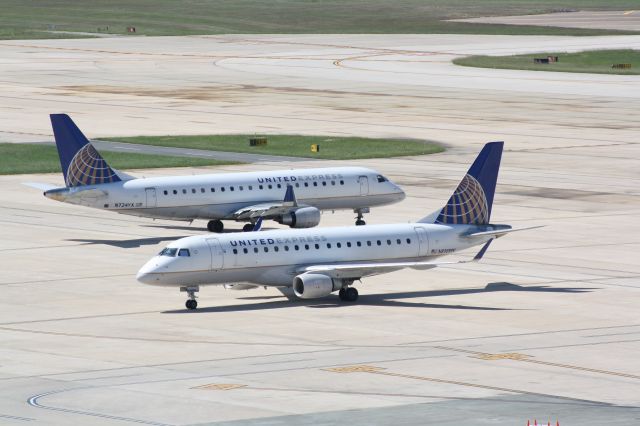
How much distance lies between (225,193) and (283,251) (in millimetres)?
20656

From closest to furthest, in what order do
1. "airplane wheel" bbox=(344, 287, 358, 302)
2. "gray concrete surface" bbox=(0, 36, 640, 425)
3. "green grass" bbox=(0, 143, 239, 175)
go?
"gray concrete surface" bbox=(0, 36, 640, 425)
"airplane wheel" bbox=(344, 287, 358, 302)
"green grass" bbox=(0, 143, 239, 175)

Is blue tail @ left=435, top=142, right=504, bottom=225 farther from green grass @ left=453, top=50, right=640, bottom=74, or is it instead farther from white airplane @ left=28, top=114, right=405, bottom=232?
green grass @ left=453, top=50, right=640, bottom=74

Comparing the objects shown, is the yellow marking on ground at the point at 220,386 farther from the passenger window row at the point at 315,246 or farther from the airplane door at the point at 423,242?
the airplane door at the point at 423,242

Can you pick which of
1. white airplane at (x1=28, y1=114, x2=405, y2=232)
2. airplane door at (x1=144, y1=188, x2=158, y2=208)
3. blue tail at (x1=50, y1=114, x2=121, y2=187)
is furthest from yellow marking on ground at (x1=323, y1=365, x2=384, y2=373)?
blue tail at (x1=50, y1=114, x2=121, y2=187)

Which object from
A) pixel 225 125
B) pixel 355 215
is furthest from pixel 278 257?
pixel 225 125

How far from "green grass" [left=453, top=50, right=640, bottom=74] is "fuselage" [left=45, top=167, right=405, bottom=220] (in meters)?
99.6

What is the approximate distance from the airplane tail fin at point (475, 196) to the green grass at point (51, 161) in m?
44.0

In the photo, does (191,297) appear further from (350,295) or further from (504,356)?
(504,356)

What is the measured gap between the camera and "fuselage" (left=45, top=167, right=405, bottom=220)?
82.4 meters

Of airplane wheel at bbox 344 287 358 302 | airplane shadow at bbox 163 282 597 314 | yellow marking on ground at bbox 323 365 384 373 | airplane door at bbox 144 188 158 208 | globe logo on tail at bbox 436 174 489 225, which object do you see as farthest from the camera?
airplane door at bbox 144 188 158 208

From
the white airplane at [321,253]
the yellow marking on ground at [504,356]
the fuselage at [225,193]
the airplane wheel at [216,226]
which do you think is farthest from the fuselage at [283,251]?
the airplane wheel at [216,226]

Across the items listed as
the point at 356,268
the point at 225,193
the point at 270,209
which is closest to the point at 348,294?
the point at 356,268

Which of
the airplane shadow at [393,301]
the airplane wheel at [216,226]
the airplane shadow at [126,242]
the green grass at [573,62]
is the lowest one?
the airplane shadow at [393,301]

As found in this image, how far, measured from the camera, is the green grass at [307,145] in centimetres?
11875
